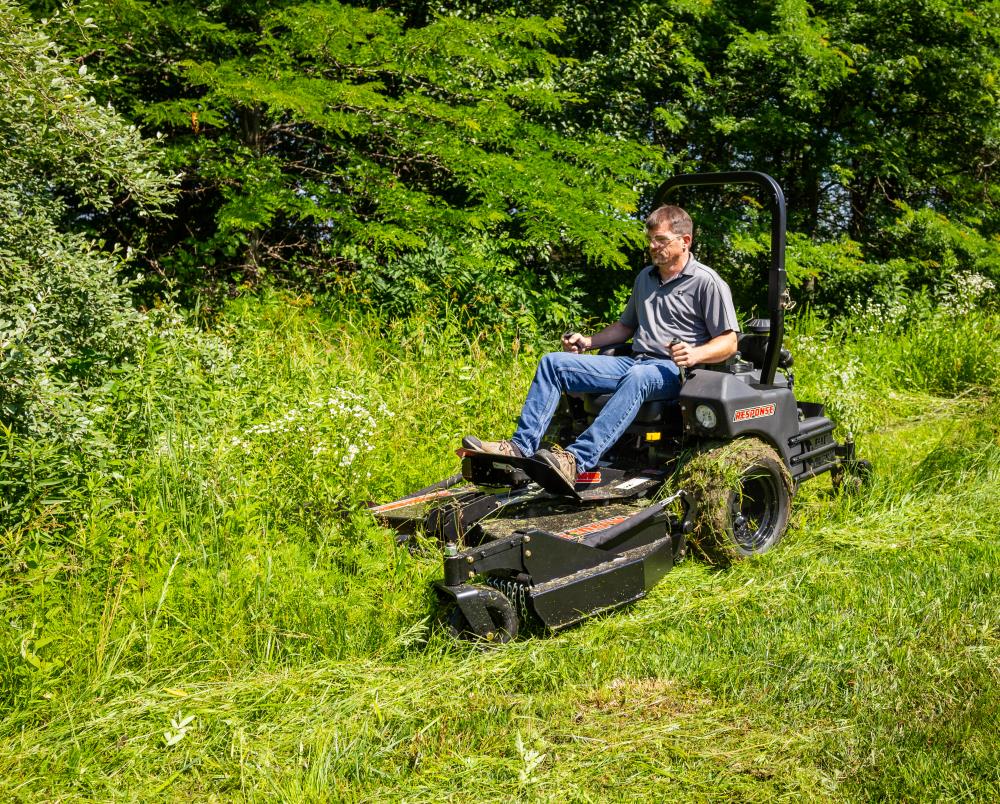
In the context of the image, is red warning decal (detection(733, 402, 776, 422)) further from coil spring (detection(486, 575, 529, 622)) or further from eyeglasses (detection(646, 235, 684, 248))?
coil spring (detection(486, 575, 529, 622))

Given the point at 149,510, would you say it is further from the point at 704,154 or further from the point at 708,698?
the point at 704,154

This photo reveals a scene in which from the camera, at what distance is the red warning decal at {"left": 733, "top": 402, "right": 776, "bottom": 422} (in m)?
4.50

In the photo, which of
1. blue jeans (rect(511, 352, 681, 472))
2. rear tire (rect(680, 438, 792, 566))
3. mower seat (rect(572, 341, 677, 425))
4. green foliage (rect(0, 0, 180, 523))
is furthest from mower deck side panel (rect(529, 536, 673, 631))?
green foliage (rect(0, 0, 180, 523))

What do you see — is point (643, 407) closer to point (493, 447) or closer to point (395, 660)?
point (493, 447)

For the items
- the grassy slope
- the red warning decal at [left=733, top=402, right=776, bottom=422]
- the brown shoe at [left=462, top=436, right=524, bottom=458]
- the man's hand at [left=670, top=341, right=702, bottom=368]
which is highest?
the man's hand at [left=670, top=341, right=702, bottom=368]

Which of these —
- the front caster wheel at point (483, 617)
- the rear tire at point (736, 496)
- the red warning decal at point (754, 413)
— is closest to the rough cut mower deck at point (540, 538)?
the front caster wheel at point (483, 617)

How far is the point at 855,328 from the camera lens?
10125mm

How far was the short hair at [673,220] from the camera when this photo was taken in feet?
16.1

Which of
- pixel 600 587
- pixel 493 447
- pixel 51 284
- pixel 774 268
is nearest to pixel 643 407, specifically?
pixel 493 447

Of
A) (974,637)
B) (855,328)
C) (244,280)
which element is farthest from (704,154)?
(974,637)

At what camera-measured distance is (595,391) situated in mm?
4734

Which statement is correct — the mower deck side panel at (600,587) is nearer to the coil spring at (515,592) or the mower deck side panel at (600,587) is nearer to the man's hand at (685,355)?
the coil spring at (515,592)

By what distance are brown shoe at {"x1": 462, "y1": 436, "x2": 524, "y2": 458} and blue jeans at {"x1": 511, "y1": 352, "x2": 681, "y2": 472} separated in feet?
0.15

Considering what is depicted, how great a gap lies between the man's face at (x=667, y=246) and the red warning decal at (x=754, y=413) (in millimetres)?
891
